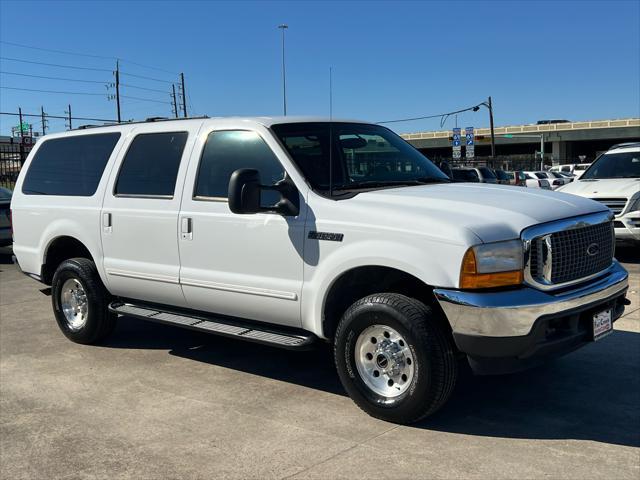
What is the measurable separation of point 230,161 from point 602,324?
289 centimetres

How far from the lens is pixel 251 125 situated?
5016 millimetres

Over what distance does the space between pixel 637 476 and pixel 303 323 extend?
2.23 meters

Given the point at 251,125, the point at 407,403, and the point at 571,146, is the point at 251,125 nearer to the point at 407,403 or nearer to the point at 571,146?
the point at 407,403

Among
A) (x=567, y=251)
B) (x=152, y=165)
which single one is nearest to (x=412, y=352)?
(x=567, y=251)

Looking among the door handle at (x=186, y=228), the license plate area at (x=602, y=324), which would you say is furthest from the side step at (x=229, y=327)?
the license plate area at (x=602, y=324)

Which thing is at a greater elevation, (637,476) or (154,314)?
(154,314)

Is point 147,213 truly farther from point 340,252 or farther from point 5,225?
point 5,225

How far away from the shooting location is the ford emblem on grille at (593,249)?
4348 mm

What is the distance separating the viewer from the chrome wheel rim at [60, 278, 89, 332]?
6.36 metres

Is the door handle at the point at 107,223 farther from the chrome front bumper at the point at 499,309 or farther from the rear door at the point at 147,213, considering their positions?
the chrome front bumper at the point at 499,309

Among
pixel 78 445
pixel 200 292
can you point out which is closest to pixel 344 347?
pixel 200 292

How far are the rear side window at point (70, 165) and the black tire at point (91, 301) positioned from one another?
69cm

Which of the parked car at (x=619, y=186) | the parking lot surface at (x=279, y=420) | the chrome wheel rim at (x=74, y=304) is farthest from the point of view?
the parked car at (x=619, y=186)

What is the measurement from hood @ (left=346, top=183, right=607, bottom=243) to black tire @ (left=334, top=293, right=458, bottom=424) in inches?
20.2
